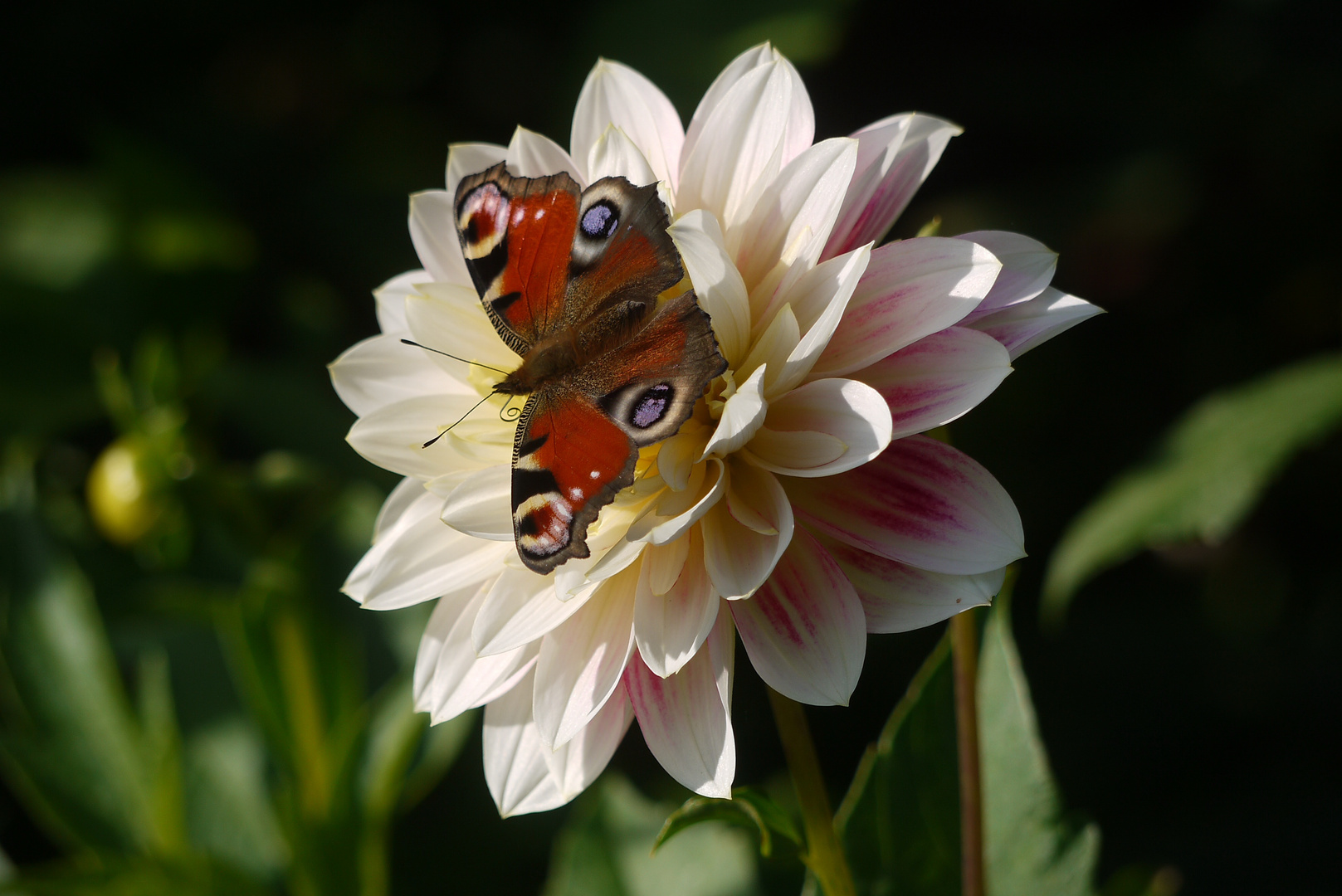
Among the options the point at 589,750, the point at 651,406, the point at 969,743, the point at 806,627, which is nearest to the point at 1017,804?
the point at 969,743

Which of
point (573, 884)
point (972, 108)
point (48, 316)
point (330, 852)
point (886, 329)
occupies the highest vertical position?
point (886, 329)

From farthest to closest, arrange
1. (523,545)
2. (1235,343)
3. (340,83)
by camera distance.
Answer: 1. (340,83)
2. (1235,343)
3. (523,545)

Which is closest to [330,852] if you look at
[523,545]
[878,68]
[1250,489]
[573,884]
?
[573,884]

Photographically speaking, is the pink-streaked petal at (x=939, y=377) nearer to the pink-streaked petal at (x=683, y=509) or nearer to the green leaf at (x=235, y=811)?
the pink-streaked petal at (x=683, y=509)

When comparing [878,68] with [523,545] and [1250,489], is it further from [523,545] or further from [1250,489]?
[523,545]

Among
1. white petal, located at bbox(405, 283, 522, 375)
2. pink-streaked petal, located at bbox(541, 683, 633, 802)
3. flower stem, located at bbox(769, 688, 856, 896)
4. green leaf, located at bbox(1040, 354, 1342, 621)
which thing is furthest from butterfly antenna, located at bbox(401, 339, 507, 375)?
green leaf, located at bbox(1040, 354, 1342, 621)

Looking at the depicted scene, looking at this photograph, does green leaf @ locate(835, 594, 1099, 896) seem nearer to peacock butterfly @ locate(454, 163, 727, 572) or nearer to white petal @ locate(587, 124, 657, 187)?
peacock butterfly @ locate(454, 163, 727, 572)

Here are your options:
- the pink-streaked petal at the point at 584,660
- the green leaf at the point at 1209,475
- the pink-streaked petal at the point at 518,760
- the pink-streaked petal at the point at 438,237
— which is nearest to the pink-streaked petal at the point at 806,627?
the pink-streaked petal at the point at 584,660
